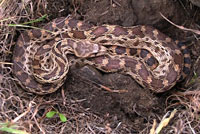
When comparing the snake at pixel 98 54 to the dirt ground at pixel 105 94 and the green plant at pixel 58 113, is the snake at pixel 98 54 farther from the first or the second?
the green plant at pixel 58 113

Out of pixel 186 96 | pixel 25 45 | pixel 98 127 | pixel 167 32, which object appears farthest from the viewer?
pixel 167 32

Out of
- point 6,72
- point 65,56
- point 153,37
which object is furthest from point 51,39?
point 153,37

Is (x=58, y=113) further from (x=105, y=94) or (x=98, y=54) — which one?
(x=98, y=54)

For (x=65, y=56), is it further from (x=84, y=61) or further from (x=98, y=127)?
(x=98, y=127)

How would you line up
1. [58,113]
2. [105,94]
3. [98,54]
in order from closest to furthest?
[58,113], [105,94], [98,54]

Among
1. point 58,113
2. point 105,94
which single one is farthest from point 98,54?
point 58,113

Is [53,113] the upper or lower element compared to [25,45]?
lower
